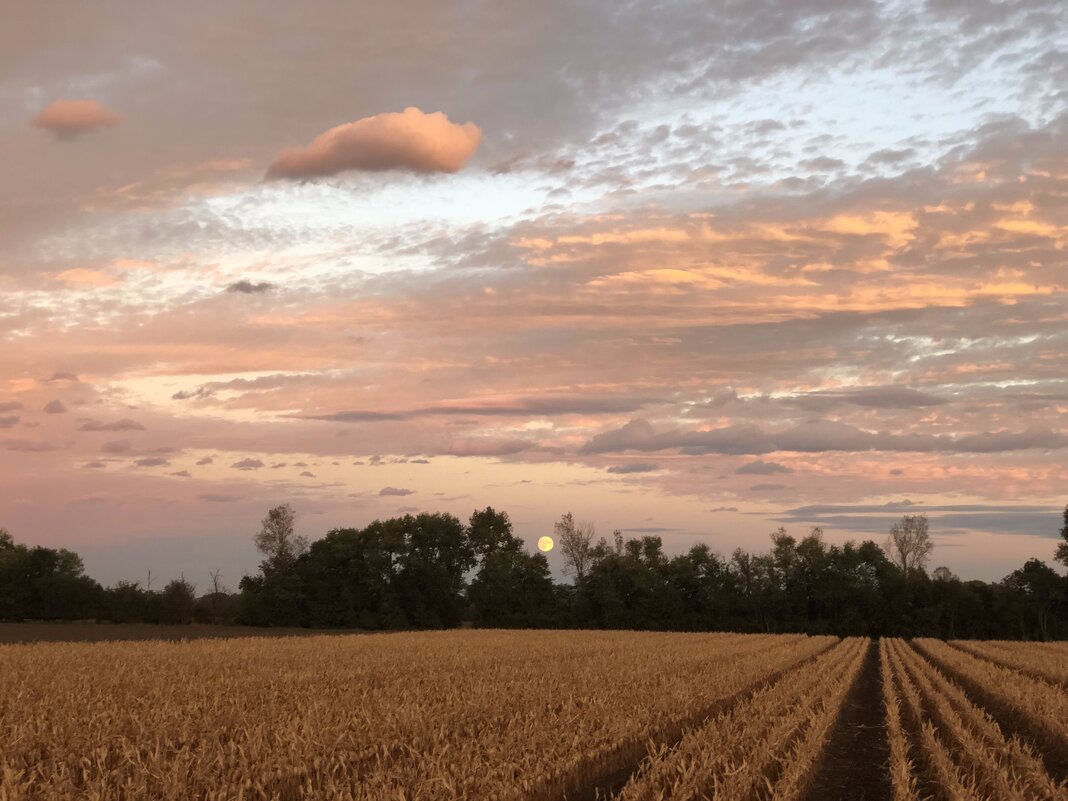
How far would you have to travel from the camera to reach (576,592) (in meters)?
96.4

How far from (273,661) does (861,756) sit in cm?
1989

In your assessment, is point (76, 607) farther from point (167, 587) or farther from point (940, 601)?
point (940, 601)

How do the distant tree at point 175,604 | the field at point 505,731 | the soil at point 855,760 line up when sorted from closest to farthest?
1. the field at point 505,731
2. the soil at point 855,760
3. the distant tree at point 175,604

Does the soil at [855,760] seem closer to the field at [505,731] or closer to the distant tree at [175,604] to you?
the field at [505,731]

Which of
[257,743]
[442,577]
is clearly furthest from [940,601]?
[257,743]

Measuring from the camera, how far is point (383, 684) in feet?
77.9

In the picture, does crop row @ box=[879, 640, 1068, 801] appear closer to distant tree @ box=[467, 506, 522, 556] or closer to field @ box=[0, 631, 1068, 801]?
field @ box=[0, 631, 1068, 801]

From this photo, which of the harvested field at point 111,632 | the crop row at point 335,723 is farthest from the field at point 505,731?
the harvested field at point 111,632

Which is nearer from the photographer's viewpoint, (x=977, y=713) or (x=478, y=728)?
(x=478, y=728)

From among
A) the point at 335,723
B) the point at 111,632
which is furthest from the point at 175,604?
the point at 335,723

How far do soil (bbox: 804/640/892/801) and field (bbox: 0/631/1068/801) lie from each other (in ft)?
0.22

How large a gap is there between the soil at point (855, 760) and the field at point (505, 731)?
2.7 inches

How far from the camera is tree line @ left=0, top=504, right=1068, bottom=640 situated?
3556 inches

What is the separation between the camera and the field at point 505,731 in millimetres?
11945
